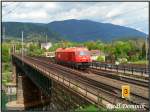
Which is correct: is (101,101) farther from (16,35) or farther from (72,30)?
(16,35)

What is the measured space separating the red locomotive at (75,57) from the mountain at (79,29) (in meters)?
19.0

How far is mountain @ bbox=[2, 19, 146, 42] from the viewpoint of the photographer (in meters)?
20.2

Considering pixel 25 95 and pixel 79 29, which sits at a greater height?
pixel 79 29

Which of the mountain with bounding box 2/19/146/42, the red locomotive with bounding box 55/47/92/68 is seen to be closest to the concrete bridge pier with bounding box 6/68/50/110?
the red locomotive with bounding box 55/47/92/68

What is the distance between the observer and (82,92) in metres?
24.0

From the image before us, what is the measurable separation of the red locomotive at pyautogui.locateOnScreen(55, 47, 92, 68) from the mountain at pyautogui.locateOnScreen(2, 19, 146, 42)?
19.0m

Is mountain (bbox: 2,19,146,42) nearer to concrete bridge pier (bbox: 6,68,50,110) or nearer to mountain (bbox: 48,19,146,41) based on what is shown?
mountain (bbox: 48,19,146,41)

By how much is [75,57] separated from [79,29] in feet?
88.8

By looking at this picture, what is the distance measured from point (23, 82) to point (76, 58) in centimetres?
2668

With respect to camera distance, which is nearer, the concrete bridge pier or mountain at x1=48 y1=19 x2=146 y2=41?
mountain at x1=48 y1=19 x2=146 y2=41

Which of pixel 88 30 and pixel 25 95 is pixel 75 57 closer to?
pixel 25 95

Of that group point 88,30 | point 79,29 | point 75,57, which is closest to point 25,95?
point 75,57

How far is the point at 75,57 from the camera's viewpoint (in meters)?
50.2

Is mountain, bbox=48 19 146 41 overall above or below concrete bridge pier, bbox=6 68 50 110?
above
